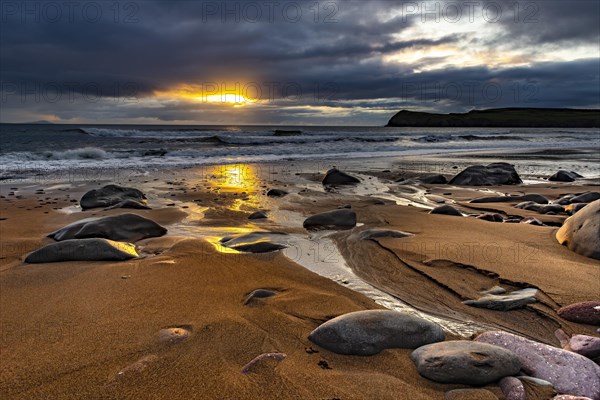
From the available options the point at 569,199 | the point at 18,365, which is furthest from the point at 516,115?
the point at 18,365

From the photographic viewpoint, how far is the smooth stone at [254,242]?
179 inches

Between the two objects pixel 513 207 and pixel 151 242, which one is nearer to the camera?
pixel 151 242

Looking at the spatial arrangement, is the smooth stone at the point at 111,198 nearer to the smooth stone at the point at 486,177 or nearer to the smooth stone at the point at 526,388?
the smooth stone at the point at 526,388

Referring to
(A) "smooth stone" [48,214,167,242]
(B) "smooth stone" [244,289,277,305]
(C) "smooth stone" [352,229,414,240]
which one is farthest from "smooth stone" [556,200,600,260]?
(A) "smooth stone" [48,214,167,242]

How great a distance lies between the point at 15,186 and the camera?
995cm

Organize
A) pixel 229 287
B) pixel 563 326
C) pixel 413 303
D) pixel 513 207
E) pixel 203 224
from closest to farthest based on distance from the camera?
pixel 563 326 < pixel 413 303 < pixel 229 287 < pixel 203 224 < pixel 513 207

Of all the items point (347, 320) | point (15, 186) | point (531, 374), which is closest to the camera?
point (531, 374)

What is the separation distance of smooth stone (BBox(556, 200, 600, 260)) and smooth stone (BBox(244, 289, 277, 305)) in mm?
3175

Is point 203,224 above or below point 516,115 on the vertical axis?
below

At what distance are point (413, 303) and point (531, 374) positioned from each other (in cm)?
115

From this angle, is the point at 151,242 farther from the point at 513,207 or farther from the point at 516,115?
the point at 516,115

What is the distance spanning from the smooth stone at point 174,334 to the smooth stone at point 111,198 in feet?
16.3

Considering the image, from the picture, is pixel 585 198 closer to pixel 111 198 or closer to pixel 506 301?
pixel 506 301

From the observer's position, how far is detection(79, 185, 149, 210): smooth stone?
23.7 feet
